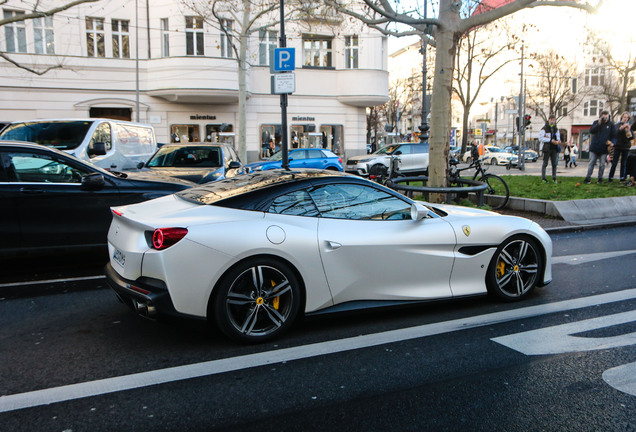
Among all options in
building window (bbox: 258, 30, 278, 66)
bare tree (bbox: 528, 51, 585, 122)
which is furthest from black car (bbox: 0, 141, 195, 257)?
bare tree (bbox: 528, 51, 585, 122)

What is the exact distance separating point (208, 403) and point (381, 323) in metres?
1.92

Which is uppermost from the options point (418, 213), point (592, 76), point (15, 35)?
point (592, 76)

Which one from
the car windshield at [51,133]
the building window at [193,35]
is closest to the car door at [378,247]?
the car windshield at [51,133]

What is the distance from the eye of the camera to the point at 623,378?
3.48 metres

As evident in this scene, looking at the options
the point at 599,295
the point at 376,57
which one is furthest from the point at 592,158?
the point at 376,57

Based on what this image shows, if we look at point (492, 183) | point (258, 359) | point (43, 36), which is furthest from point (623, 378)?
point (43, 36)

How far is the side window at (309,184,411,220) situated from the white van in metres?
7.08

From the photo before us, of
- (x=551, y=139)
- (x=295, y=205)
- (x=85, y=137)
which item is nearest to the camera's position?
(x=295, y=205)

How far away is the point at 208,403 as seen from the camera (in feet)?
10.3

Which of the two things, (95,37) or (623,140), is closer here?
(623,140)

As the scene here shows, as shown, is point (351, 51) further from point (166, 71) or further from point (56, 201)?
point (56, 201)

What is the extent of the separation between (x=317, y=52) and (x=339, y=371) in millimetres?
30806

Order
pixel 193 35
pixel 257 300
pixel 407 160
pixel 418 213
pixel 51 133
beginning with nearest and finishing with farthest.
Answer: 1. pixel 257 300
2. pixel 418 213
3. pixel 51 133
4. pixel 407 160
5. pixel 193 35

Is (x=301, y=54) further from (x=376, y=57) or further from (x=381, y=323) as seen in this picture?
(x=381, y=323)
